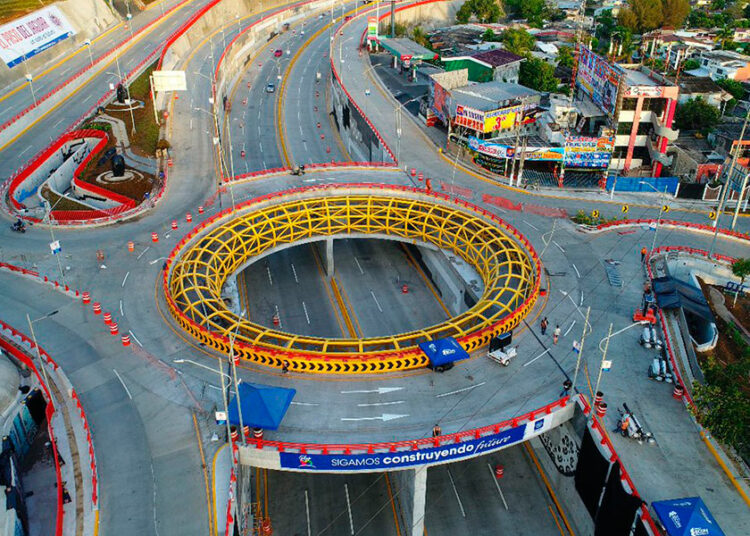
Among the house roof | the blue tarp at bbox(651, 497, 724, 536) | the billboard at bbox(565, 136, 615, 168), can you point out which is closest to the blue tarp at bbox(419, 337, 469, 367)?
the blue tarp at bbox(651, 497, 724, 536)

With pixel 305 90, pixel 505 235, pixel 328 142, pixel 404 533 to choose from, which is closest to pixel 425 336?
pixel 404 533

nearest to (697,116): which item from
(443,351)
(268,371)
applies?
(443,351)

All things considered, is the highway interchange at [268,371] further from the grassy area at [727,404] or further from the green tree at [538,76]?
the green tree at [538,76]

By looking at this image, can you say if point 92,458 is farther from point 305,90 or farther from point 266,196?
point 305,90

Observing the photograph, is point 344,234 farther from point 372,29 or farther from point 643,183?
point 372,29

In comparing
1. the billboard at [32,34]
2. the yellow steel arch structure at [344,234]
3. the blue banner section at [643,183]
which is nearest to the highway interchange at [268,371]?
the yellow steel arch structure at [344,234]

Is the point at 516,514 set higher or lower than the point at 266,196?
lower

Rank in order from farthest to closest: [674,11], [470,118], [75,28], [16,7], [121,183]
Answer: [674,11], [75,28], [16,7], [470,118], [121,183]

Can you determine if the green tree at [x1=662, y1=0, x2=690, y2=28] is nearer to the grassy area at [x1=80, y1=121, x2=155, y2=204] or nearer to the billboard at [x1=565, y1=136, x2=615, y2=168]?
→ the billboard at [x1=565, y1=136, x2=615, y2=168]
